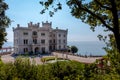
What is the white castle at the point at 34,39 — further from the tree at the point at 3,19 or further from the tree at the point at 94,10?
the tree at the point at 94,10

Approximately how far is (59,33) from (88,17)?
90.9 m

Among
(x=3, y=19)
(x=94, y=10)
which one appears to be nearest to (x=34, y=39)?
(x=3, y=19)

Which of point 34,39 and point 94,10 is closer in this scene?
point 94,10

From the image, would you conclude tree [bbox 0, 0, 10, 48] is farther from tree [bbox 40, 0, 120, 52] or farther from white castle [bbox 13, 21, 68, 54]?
white castle [bbox 13, 21, 68, 54]

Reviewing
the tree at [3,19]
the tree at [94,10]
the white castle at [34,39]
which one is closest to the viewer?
the tree at [94,10]

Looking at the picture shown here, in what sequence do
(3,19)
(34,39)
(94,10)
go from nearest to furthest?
1. (94,10)
2. (3,19)
3. (34,39)

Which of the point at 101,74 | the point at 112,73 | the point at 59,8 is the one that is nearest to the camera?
the point at 112,73

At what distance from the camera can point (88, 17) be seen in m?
13.3

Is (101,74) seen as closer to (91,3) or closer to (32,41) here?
(91,3)

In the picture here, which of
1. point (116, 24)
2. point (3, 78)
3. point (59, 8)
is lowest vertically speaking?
point (3, 78)

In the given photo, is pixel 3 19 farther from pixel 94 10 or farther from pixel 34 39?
pixel 34 39

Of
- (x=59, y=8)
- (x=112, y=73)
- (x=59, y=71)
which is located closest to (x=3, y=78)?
(x=59, y=71)

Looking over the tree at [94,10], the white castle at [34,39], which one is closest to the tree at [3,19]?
the tree at [94,10]

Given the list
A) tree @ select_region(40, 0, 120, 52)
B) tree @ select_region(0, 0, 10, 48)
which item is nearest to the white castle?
tree @ select_region(0, 0, 10, 48)
